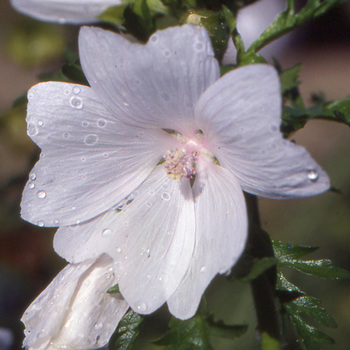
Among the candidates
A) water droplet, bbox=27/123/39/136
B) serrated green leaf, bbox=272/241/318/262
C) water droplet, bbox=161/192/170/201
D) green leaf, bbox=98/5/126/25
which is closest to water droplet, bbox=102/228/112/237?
water droplet, bbox=161/192/170/201

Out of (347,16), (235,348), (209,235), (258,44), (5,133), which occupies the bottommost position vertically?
(235,348)

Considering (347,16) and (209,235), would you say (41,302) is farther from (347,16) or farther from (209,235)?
(347,16)

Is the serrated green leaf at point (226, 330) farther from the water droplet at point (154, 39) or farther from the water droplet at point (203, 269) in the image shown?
the water droplet at point (154, 39)

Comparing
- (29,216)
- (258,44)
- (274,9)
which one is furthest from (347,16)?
(29,216)

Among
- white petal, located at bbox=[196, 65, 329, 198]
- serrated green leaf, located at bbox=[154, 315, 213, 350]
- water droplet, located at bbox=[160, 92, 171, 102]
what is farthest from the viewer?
serrated green leaf, located at bbox=[154, 315, 213, 350]

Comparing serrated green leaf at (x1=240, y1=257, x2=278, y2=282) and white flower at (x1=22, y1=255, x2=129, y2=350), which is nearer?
serrated green leaf at (x1=240, y1=257, x2=278, y2=282)

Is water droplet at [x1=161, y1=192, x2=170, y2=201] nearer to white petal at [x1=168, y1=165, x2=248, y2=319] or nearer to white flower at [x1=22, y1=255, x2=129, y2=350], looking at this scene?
white petal at [x1=168, y1=165, x2=248, y2=319]

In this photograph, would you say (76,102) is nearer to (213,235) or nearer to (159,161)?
(159,161)
